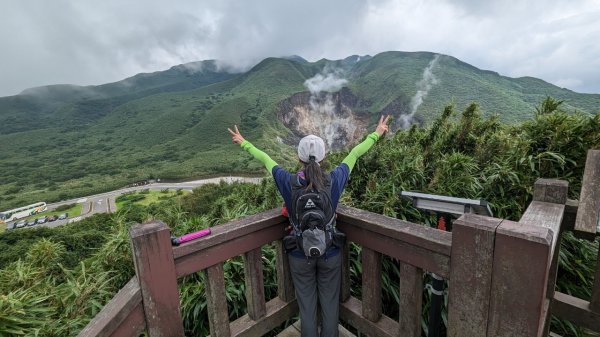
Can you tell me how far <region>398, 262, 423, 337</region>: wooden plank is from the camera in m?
1.75

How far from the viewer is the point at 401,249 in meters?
1.77

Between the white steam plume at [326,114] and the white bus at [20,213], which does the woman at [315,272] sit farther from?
the white steam plume at [326,114]

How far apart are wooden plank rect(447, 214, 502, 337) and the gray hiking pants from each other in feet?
2.79

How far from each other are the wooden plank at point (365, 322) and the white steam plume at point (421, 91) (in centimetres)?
7752

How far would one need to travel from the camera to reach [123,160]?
9706 centimetres

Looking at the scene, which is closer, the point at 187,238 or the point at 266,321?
the point at 187,238

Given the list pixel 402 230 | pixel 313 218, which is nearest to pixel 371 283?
pixel 402 230

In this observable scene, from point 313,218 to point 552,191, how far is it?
1677 millimetres

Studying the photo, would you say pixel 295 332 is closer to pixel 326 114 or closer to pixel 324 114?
pixel 326 114

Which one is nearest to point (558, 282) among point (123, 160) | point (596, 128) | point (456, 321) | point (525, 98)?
point (596, 128)

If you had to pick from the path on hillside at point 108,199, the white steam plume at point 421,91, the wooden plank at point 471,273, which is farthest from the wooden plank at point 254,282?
the white steam plume at point 421,91

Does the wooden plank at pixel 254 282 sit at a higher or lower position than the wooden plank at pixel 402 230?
lower

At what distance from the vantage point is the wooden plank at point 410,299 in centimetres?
175

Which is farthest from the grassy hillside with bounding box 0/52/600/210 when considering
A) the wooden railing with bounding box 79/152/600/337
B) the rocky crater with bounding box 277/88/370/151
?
the wooden railing with bounding box 79/152/600/337
